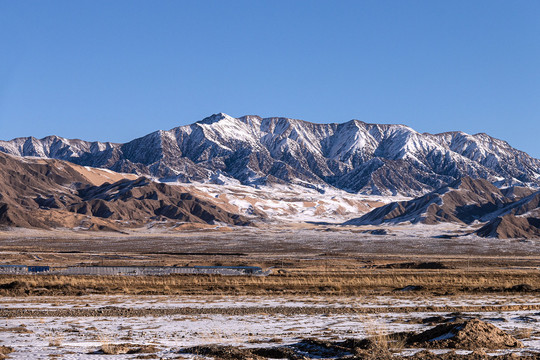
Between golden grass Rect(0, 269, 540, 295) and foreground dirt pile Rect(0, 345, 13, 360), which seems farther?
golden grass Rect(0, 269, 540, 295)

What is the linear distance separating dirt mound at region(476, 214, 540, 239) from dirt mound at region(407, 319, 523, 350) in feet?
488

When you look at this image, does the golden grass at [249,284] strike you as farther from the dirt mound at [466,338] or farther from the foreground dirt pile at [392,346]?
the foreground dirt pile at [392,346]

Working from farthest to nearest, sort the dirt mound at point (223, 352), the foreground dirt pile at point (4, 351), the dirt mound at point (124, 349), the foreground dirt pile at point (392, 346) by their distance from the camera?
1. the dirt mound at point (124, 349)
2. the foreground dirt pile at point (4, 351)
3. the dirt mound at point (223, 352)
4. the foreground dirt pile at point (392, 346)

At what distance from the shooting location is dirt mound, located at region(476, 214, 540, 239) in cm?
16088

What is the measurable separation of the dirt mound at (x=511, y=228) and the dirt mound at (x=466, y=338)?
148725 millimetres

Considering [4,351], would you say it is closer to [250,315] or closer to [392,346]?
[392,346]

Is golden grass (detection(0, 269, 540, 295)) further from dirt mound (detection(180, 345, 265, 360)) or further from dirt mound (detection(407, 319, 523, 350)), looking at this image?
dirt mound (detection(180, 345, 265, 360))

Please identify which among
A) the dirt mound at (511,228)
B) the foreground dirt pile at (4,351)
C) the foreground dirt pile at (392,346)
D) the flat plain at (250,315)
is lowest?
the dirt mound at (511,228)

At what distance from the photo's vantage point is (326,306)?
27.6 m

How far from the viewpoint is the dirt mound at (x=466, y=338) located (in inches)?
616

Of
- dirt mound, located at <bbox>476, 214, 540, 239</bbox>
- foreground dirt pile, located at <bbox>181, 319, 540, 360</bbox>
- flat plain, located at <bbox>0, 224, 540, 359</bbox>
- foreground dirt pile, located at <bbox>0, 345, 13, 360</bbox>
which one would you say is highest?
foreground dirt pile, located at <bbox>0, 345, 13, 360</bbox>

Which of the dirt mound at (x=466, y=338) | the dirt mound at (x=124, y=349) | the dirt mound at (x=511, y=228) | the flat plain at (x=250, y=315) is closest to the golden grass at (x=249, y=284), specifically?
the flat plain at (x=250, y=315)

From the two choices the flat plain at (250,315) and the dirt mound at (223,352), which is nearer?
the dirt mound at (223,352)

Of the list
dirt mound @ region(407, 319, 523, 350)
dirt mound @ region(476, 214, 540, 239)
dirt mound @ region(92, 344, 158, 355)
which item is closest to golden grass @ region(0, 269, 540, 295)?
dirt mound @ region(407, 319, 523, 350)
